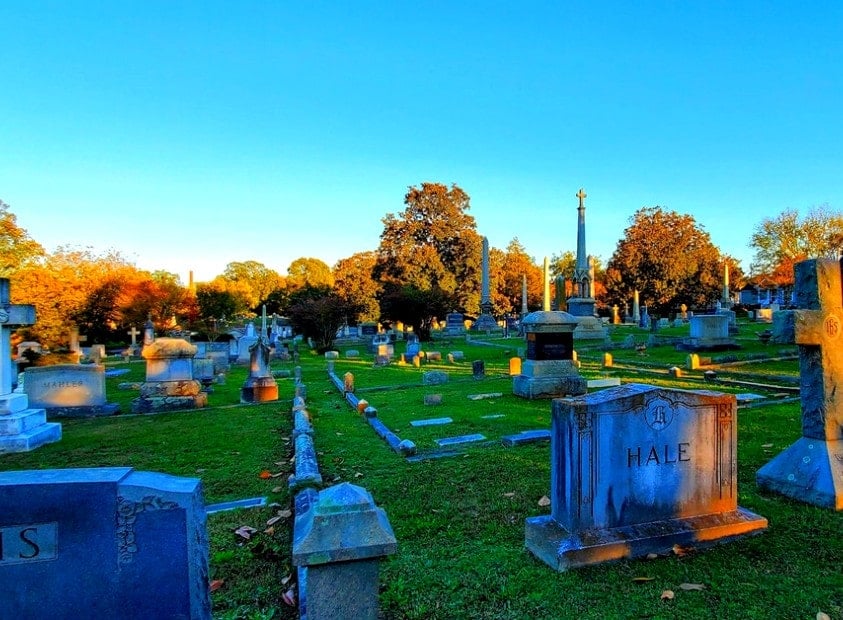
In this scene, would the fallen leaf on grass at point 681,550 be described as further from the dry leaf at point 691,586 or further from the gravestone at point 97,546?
the gravestone at point 97,546

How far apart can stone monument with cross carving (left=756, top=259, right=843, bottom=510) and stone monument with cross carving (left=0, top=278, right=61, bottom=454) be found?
36.0 feet

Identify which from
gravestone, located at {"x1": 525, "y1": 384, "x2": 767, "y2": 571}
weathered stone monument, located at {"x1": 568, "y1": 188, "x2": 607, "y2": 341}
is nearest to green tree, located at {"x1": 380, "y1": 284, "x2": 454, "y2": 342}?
weathered stone monument, located at {"x1": 568, "y1": 188, "x2": 607, "y2": 341}

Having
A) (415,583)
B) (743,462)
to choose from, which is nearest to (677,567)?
(415,583)

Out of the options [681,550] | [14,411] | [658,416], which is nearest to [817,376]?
[658,416]

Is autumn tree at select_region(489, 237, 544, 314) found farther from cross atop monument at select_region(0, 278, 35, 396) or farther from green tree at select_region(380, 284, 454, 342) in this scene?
cross atop monument at select_region(0, 278, 35, 396)

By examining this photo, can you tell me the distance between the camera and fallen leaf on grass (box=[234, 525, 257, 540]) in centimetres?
428

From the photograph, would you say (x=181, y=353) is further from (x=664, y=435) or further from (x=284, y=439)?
(x=664, y=435)

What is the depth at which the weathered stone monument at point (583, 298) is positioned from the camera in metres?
29.7

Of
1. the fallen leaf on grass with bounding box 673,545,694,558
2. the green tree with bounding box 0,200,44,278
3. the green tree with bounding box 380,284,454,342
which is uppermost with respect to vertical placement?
the green tree with bounding box 0,200,44,278

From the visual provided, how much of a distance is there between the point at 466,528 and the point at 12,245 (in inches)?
1240

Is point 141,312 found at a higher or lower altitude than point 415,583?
higher

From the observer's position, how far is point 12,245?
83.3 feet

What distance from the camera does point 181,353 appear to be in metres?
12.2

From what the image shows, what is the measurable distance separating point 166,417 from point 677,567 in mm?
10687
